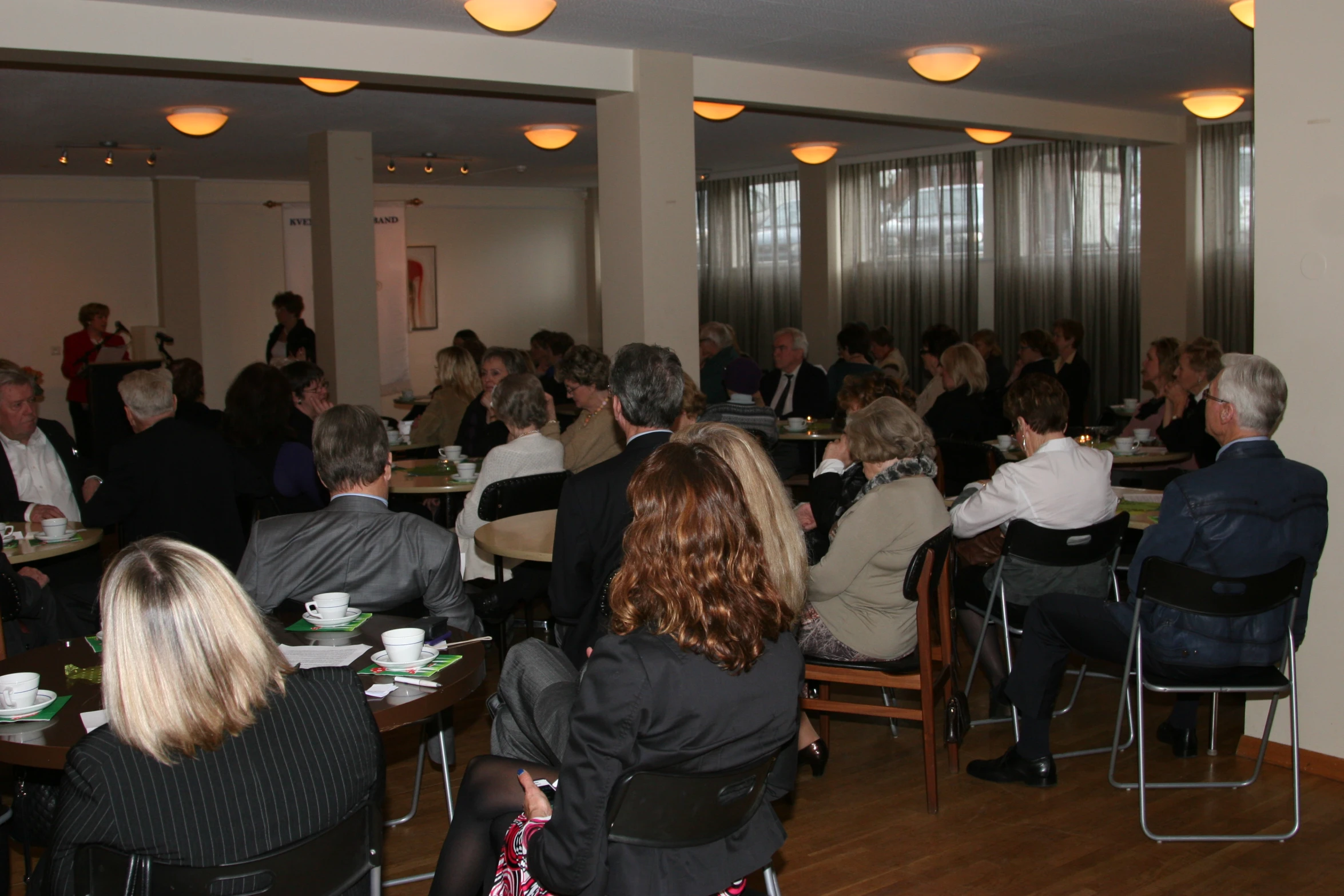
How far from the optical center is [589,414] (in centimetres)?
552

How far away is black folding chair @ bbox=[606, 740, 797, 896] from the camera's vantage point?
192 centimetres

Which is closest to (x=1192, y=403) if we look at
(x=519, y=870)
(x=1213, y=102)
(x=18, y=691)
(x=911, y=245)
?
(x=1213, y=102)

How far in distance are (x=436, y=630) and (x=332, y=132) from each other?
23.0 feet

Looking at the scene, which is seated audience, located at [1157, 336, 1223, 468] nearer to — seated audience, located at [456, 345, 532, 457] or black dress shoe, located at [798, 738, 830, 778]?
black dress shoe, located at [798, 738, 830, 778]

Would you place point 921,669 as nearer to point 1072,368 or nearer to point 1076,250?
point 1072,368

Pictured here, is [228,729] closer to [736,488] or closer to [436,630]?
[736,488]

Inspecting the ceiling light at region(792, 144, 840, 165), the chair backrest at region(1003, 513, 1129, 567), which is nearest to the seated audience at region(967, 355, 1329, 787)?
the chair backrest at region(1003, 513, 1129, 567)

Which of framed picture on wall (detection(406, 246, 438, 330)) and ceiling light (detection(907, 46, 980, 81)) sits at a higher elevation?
ceiling light (detection(907, 46, 980, 81))

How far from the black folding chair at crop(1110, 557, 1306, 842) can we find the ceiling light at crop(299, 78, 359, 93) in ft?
14.7

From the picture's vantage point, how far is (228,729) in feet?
5.86

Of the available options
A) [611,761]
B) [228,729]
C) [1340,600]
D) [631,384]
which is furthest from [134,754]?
[1340,600]

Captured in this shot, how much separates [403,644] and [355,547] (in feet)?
2.31

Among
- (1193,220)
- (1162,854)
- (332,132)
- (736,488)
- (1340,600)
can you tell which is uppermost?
(332,132)

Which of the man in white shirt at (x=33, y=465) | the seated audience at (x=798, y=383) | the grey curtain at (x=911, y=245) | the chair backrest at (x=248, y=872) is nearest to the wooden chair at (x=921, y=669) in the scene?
the chair backrest at (x=248, y=872)
